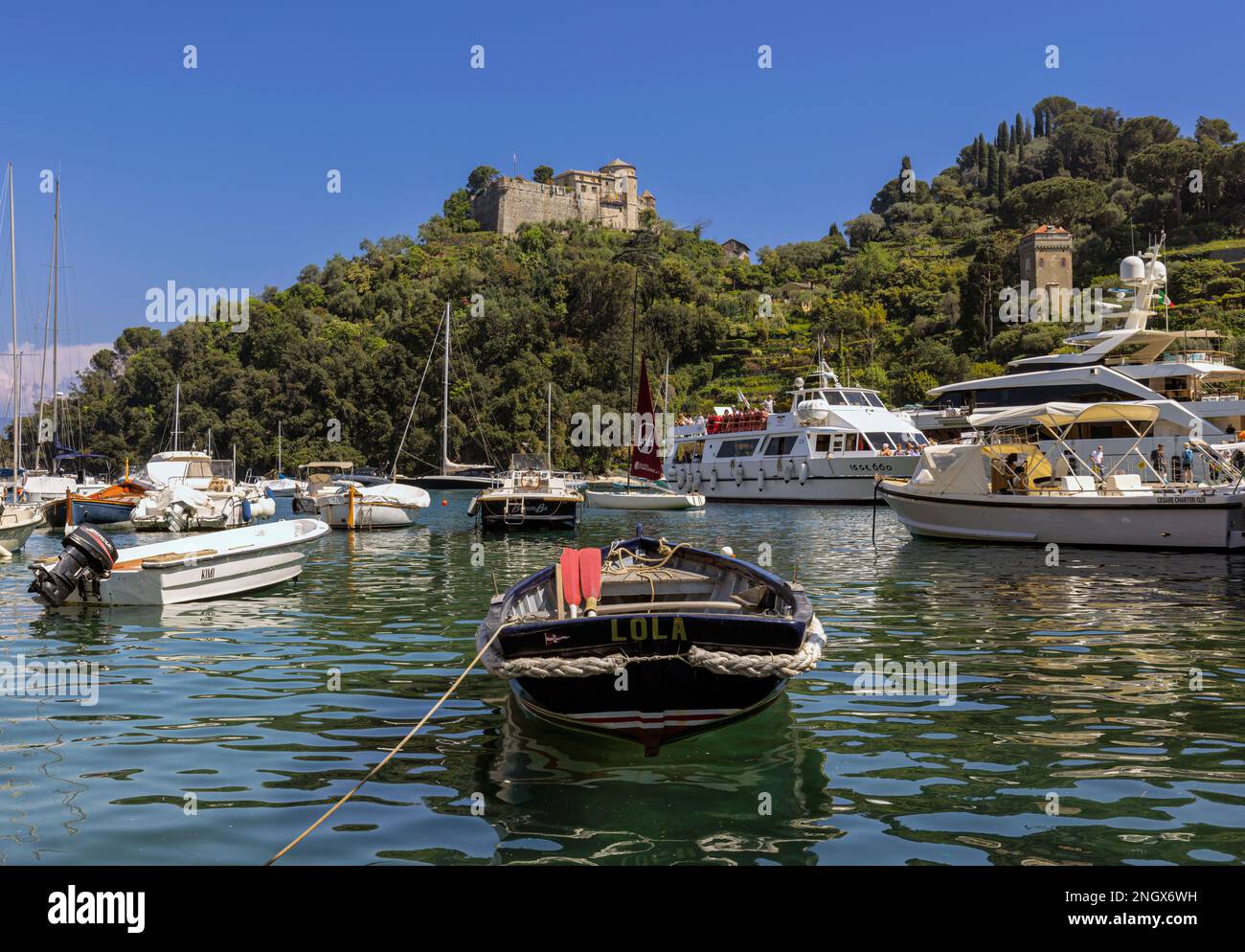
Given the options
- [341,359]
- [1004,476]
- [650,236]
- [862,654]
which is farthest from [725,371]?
[862,654]

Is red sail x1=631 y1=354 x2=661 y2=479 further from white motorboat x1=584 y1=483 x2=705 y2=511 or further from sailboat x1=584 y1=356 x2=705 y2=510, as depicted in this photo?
white motorboat x1=584 y1=483 x2=705 y2=511

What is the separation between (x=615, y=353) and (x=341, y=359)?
30.9m

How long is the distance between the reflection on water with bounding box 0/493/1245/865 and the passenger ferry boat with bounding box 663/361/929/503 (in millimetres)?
34004

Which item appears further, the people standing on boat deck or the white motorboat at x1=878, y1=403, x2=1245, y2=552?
the people standing on boat deck

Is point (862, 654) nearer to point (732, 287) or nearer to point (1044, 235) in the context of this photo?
point (1044, 235)

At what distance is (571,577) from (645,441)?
33.0 metres

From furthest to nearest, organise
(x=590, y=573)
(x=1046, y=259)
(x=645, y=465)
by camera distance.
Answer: (x=1046, y=259), (x=645, y=465), (x=590, y=573)

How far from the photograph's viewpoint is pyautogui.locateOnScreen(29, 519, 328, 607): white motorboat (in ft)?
52.2

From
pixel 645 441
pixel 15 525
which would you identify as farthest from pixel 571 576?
pixel 645 441

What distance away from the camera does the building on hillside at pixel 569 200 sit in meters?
158
